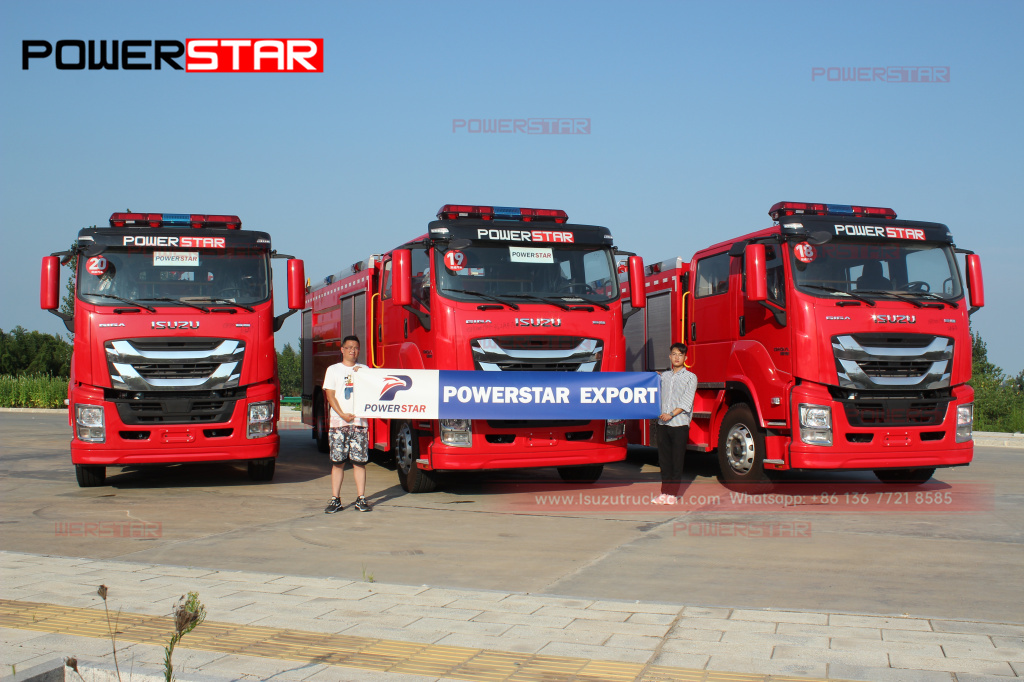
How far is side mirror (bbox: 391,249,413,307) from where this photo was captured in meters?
10.8

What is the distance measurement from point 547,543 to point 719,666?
3643mm

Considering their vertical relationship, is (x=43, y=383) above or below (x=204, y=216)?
below

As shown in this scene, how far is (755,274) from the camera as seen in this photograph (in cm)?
1058

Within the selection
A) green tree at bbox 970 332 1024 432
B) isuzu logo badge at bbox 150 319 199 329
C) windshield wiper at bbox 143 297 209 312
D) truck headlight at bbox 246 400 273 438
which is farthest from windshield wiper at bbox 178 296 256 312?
green tree at bbox 970 332 1024 432

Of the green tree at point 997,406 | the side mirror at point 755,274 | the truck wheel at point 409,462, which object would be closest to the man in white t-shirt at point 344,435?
the truck wheel at point 409,462

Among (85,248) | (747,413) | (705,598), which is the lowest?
(705,598)

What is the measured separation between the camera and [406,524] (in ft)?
30.0

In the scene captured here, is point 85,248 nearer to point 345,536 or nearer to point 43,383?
point 345,536

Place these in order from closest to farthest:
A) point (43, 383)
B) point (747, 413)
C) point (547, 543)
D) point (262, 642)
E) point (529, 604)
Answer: point (262, 642) < point (529, 604) < point (547, 543) < point (747, 413) < point (43, 383)

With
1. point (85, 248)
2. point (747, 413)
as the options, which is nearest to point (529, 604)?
point (747, 413)

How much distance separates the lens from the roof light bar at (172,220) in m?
12.2

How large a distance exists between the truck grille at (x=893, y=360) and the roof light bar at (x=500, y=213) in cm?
382

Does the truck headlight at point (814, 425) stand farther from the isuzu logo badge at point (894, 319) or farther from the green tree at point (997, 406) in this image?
the green tree at point (997, 406)

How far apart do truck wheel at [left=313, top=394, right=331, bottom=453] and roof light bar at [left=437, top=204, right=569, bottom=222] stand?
20.3ft
